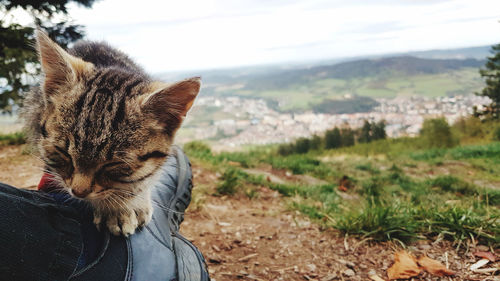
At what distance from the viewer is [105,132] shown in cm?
148

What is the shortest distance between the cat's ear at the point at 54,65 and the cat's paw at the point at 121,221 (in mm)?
758

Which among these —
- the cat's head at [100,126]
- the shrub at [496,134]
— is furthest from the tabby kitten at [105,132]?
the shrub at [496,134]

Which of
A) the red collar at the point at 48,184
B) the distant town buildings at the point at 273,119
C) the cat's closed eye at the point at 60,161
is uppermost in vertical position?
the cat's closed eye at the point at 60,161

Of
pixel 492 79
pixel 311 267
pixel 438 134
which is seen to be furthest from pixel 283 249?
pixel 492 79

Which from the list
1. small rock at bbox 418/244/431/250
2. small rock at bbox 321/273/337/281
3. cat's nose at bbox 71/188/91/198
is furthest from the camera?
small rock at bbox 418/244/431/250

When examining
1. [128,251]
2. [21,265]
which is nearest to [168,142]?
[128,251]

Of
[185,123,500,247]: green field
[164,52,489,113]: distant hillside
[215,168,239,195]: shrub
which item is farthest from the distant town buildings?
[215,168,239,195]: shrub

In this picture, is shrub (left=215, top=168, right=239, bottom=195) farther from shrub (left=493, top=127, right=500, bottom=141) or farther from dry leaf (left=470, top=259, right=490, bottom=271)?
shrub (left=493, top=127, right=500, bottom=141)

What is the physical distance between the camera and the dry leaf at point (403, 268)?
6.33 ft

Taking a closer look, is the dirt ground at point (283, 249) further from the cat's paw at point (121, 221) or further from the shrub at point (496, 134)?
the shrub at point (496, 134)

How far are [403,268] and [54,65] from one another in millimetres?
2464

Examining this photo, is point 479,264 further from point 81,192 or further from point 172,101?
point 81,192

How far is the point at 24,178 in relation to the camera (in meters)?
3.71

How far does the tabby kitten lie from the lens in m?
1.48
